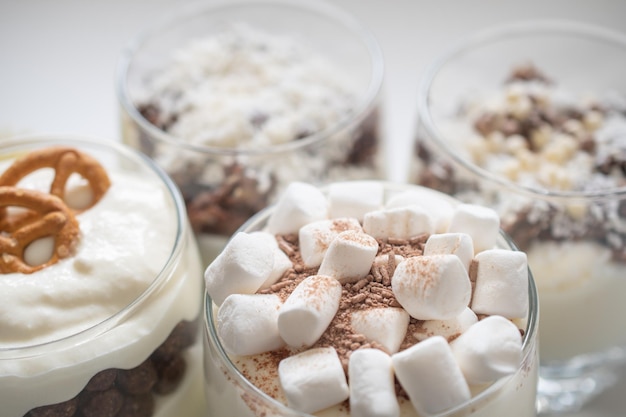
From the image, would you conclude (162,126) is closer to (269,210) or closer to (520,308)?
(269,210)

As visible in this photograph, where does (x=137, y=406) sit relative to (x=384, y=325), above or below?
below

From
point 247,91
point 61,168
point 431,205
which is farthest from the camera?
point 247,91

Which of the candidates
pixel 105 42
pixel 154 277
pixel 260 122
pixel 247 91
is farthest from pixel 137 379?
pixel 105 42

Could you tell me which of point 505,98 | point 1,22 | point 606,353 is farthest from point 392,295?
point 1,22

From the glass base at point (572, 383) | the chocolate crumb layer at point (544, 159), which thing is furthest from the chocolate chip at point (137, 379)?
the glass base at point (572, 383)

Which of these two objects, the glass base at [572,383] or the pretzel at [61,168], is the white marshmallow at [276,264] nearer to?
the pretzel at [61,168]

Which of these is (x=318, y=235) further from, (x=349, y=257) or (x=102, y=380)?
(x=102, y=380)

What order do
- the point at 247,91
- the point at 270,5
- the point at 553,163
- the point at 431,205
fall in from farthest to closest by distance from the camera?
the point at 270,5
the point at 247,91
the point at 553,163
the point at 431,205
